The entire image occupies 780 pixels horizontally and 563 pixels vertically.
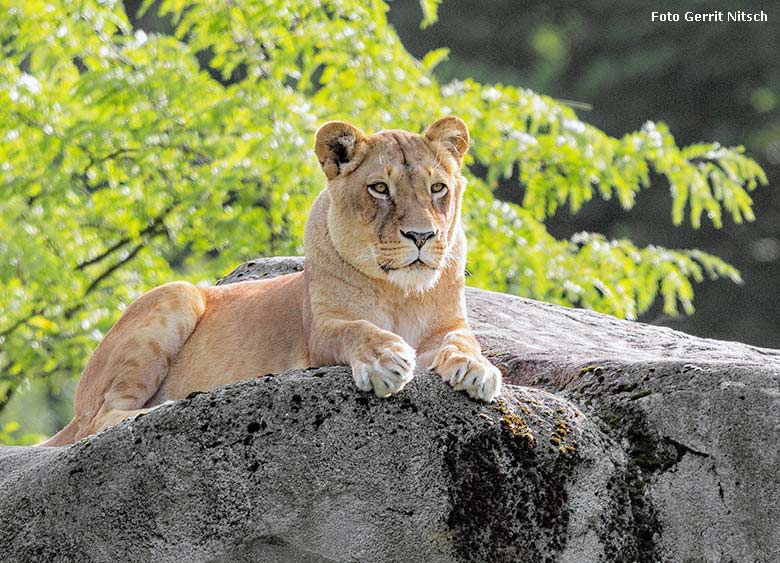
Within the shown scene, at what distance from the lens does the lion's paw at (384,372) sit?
12.4 feet

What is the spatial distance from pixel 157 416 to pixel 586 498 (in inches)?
49.6

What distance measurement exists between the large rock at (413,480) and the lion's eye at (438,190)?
32.9 inches

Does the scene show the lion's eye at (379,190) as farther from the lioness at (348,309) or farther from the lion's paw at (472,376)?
the lion's paw at (472,376)

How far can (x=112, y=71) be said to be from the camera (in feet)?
27.6

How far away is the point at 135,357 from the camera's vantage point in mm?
5246

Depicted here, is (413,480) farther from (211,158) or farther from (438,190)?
(211,158)

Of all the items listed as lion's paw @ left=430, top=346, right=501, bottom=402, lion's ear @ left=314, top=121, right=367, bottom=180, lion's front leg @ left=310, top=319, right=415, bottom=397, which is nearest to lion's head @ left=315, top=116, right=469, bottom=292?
lion's ear @ left=314, top=121, right=367, bottom=180

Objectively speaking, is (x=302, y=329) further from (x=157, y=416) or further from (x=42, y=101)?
(x=42, y=101)

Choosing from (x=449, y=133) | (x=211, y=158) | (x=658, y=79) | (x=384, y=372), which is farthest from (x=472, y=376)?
(x=658, y=79)

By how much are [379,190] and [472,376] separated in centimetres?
98

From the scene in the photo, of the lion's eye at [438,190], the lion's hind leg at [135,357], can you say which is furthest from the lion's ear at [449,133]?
the lion's hind leg at [135,357]

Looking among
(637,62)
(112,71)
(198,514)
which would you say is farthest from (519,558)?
(637,62)

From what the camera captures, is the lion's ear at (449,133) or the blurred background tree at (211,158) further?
the blurred background tree at (211,158)

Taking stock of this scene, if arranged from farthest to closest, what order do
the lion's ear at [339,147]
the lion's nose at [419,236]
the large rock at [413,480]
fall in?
the lion's ear at [339,147] < the lion's nose at [419,236] < the large rock at [413,480]
